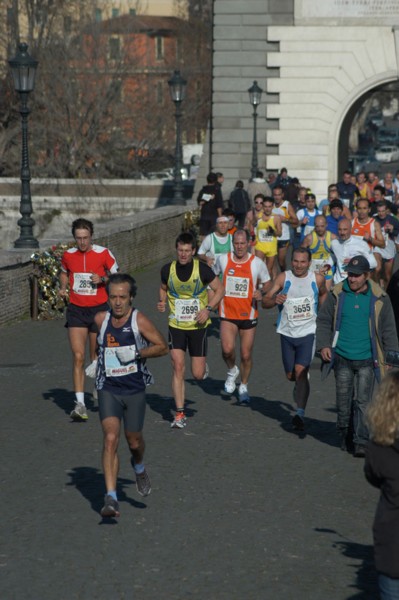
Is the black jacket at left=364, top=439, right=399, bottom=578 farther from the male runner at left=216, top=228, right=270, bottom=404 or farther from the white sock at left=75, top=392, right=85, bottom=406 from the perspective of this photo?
the male runner at left=216, top=228, right=270, bottom=404

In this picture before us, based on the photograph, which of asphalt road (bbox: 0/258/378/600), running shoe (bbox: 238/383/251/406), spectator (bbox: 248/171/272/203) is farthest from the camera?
spectator (bbox: 248/171/272/203)

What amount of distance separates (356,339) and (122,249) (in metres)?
14.0

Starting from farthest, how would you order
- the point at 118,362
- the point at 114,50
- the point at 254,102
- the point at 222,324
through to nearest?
the point at 114,50 < the point at 254,102 < the point at 222,324 < the point at 118,362

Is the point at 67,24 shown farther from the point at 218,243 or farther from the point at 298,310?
the point at 298,310

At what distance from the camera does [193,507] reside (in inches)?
386

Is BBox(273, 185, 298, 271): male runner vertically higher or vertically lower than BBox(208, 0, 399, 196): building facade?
lower

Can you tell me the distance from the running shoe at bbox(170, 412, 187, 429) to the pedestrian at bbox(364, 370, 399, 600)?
20.4 ft

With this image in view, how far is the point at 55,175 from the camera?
50469 millimetres

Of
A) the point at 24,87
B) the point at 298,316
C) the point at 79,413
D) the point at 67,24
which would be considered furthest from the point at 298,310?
the point at 67,24

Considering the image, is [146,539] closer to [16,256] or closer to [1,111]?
[16,256]

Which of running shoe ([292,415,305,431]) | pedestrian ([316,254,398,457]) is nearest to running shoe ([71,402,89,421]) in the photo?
running shoe ([292,415,305,431])

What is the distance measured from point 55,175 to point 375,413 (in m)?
44.6

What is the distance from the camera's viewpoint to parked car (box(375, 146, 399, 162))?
9181 centimetres

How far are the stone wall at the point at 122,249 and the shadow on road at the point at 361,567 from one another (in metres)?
10.3
